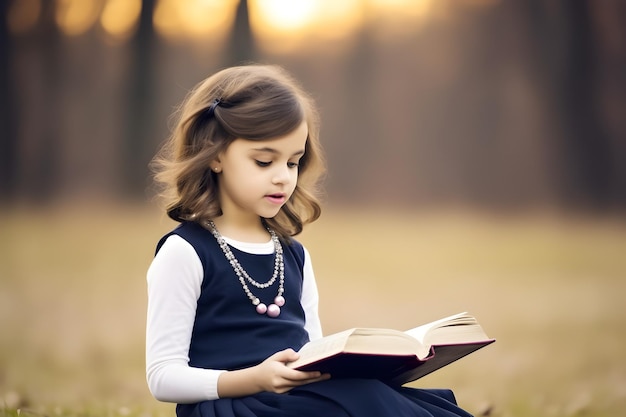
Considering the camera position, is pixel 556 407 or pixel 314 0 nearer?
pixel 556 407

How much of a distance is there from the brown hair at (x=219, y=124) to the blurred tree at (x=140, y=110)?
1364mm

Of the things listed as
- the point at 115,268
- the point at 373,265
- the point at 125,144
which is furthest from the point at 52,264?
the point at 373,265

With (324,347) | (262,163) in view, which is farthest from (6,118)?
(324,347)

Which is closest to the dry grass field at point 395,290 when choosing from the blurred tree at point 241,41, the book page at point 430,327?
the blurred tree at point 241,41

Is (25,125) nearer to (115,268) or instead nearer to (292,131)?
(115,268)

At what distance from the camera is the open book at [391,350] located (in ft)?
3.67

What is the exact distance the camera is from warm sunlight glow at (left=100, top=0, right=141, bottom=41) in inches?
111

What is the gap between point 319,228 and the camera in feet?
9.53

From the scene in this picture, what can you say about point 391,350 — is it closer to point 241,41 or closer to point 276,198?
point 276,198

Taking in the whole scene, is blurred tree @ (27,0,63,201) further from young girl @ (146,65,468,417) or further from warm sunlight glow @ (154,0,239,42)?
young girl @ (146,65,468,417)

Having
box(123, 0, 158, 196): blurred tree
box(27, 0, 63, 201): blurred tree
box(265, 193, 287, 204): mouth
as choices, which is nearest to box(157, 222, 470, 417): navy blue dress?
box(265, 193, 287, 204): mouth

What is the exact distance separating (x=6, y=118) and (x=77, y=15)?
43 centimetres

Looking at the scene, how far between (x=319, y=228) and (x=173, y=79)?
71cm

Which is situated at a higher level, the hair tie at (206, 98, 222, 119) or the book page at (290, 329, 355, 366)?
the hair tie at (206, 98, 222, 119)
